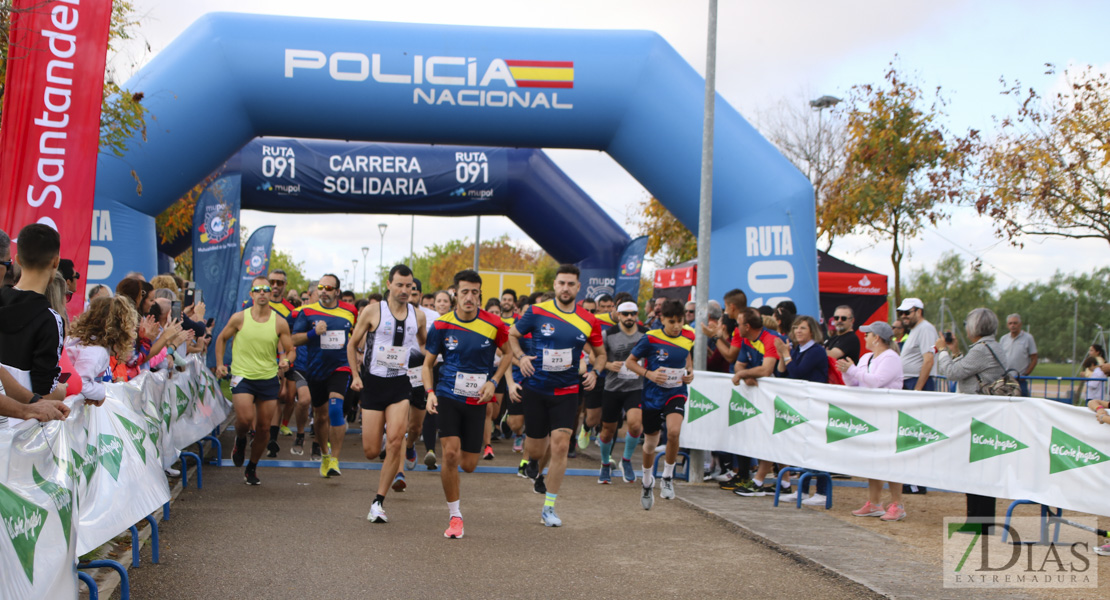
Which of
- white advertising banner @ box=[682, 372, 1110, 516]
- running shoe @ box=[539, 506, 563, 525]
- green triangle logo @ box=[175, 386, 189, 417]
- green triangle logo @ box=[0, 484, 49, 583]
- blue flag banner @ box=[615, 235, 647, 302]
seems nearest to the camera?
green triangle logo @ box=[0, 484, 49, 583]

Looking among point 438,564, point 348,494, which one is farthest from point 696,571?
point 348,494

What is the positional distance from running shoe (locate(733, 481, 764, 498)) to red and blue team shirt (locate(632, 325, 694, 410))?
1.28m

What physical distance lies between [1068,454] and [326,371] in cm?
709

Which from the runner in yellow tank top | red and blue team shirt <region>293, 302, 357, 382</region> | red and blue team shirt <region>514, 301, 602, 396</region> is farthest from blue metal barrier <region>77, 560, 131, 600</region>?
red and blue team shirt <region>293, 302, 357, 382</region>

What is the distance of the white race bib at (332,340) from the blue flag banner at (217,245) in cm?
661

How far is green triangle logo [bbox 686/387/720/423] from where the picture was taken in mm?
10664

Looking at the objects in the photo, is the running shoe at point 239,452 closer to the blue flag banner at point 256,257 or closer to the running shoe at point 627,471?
the running shoe at point 627,471

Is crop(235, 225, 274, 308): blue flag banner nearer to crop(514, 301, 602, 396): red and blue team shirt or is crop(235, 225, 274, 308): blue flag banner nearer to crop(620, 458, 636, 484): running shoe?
crop(620, 458, 636, 484): running shoe

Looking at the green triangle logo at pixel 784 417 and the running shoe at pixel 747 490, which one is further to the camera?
the running shoe at pixel 747 490

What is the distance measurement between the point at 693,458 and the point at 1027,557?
13.9ft

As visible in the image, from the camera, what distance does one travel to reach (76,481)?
480 cm

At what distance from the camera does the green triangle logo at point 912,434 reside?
8142 millimetres

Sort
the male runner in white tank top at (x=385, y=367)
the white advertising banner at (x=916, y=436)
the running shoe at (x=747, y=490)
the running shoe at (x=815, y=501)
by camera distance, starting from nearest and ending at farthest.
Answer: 1. the white advertising banner at (x=916, y=436)
2. the male runner in white tank top at (x=385, y=367)
3. the running shoe at (x=815, y=501)
4. the running shoe at (x=747, y=490)

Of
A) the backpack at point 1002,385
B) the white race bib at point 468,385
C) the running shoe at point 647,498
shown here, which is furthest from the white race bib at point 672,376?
the backpack at point 1002,385
